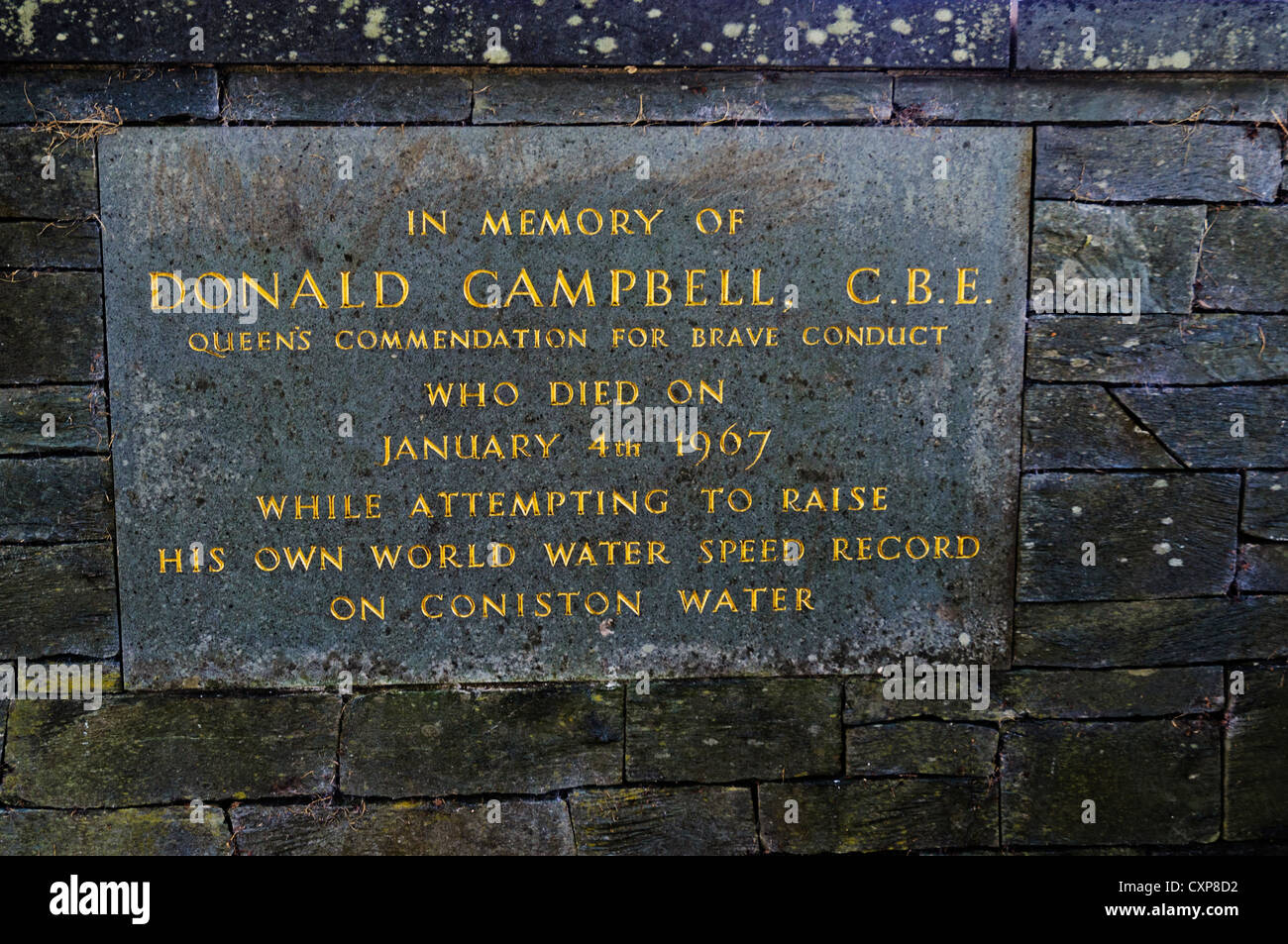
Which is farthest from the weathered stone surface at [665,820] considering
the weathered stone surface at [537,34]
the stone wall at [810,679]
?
the weathered stone surface at [537,34]

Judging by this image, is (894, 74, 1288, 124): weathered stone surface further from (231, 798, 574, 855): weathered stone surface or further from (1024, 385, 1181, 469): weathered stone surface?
(231, 798, 574, 855): weathered stone surface

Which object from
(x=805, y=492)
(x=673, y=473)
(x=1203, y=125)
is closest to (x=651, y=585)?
(x=673, y=473)

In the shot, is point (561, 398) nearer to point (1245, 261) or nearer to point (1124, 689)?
point (1124, 689)

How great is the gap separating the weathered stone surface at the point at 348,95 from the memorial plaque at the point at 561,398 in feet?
0.20

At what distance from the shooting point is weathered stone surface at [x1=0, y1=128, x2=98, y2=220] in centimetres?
261

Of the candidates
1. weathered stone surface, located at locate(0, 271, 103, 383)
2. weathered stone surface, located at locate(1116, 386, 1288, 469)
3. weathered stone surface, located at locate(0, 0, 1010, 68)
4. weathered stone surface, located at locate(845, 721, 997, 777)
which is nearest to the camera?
weathered stone surface, located at locate(0, 0, 1010, 68)

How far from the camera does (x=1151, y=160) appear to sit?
8.83 ft

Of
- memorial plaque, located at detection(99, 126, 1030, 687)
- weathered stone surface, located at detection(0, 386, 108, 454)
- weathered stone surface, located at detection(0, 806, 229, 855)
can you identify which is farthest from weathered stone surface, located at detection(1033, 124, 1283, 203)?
weathered stone surface, located at detection(0, 806, 229, 855)

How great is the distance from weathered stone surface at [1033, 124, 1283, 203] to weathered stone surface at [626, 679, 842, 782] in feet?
6.23

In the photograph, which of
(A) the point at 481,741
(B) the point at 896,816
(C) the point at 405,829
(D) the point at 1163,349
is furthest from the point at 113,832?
(D) the point at 1163,349

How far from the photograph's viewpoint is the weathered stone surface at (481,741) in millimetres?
2799

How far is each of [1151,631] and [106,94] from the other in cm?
395

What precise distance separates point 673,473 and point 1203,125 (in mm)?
2113

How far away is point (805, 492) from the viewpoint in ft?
9.14
